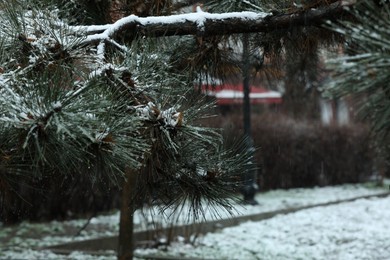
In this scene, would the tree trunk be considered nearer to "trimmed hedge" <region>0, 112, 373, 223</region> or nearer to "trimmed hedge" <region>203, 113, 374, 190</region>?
"trimmed hedge" <region>0, 112, 373, 223</region>

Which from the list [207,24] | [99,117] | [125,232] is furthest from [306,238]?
[99,117]

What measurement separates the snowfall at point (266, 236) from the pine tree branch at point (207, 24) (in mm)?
2693

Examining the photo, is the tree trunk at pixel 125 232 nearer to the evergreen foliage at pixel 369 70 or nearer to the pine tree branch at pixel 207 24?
the pine tree branch at pixel 207 24

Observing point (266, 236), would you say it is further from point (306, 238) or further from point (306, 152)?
point (306, 152)

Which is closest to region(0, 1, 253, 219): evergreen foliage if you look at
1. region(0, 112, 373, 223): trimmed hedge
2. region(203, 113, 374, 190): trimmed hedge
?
region(0, 112, 373, 223): trimmed hedge

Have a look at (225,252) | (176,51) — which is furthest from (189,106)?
(225,252)

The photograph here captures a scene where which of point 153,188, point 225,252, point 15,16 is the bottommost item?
point 225,252

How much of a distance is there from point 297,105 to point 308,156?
2.15 meters

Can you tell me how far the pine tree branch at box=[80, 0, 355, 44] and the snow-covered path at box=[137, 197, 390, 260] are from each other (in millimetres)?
4049

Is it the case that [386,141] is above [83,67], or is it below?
below

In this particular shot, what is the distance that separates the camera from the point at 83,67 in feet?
9.65

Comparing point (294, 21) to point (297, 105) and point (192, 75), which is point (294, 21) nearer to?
point (192, 75)

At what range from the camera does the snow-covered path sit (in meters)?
7.01

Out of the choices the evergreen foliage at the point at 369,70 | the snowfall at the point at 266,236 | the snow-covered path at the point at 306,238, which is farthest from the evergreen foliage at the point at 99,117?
the snow-covered path at the point at 306,238
